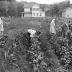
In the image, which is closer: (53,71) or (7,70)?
(7,70)

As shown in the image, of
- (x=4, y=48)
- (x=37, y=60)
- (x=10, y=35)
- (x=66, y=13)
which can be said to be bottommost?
(x=37, y=60)

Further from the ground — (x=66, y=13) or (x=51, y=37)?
(x=66, y=13)

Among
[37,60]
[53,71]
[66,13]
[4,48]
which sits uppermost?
[66,13]

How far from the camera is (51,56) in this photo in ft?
55.7

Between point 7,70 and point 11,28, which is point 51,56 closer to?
point 7,70

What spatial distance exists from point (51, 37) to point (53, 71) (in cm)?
515

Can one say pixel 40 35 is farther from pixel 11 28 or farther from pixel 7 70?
pixel 7 70

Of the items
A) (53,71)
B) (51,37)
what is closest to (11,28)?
(51,37)

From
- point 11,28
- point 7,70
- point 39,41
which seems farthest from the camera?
point 11,28

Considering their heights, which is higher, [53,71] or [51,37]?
[51,37]

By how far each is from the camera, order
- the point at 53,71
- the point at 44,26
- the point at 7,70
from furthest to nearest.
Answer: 1. the point at 44,26
2. the point at 53,71
3. the point at 7,70

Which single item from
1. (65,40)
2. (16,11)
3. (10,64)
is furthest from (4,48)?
(16,11)

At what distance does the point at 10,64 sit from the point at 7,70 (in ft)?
2.31

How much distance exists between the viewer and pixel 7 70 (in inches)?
556
